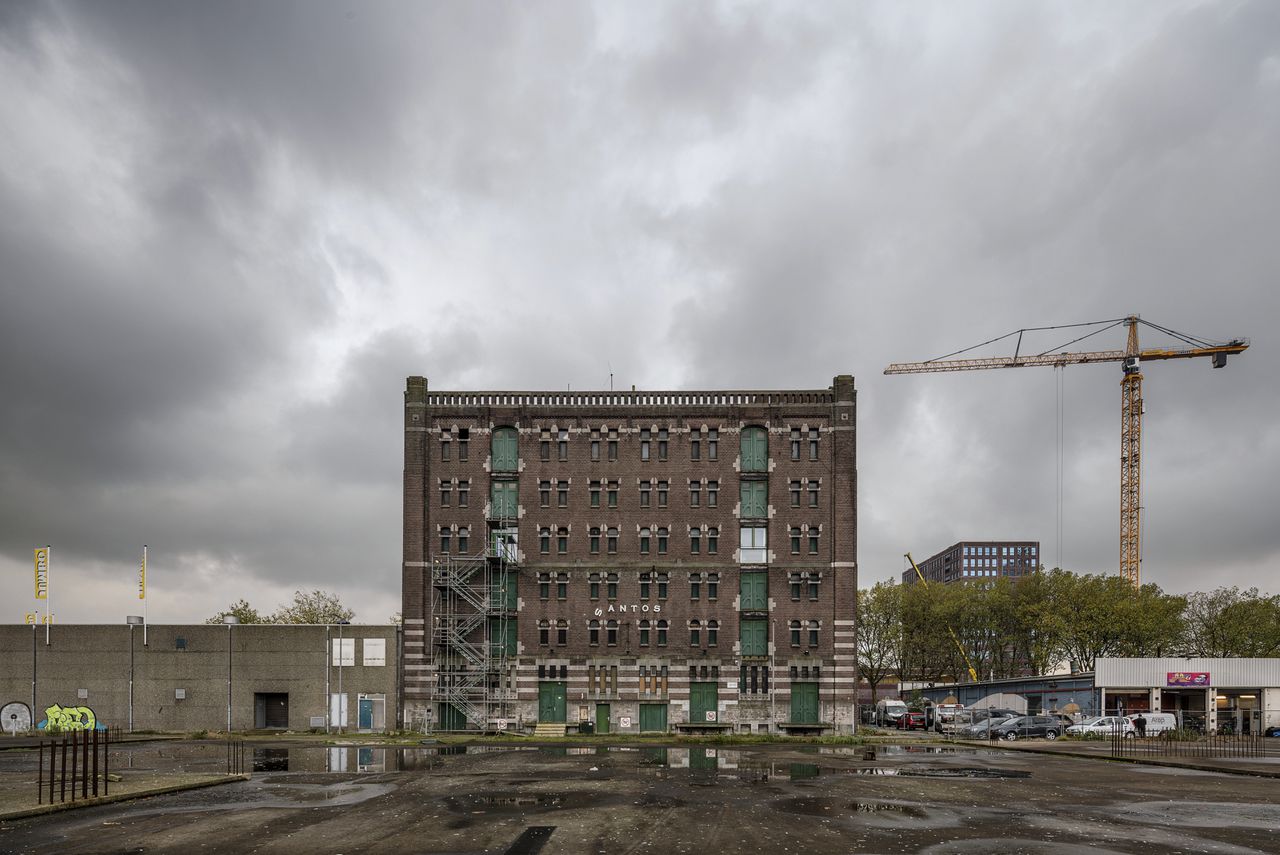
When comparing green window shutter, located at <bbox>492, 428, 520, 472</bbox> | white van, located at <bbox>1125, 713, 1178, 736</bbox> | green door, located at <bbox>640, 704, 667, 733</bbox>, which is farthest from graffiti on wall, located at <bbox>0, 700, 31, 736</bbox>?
white van, located at <bbox>1125, 713, 1178, 736</bbox>

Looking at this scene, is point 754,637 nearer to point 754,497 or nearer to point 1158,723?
point 754,497

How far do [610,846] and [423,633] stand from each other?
1924 inches

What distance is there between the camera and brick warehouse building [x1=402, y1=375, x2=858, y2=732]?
67.2 meters

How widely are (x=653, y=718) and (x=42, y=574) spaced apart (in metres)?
44.8

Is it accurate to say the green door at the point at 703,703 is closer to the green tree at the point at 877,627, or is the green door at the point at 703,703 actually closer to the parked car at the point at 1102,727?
the parked car at the point at 1102,727

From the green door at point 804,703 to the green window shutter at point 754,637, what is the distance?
3.24m

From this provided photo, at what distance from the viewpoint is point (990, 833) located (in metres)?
23.7

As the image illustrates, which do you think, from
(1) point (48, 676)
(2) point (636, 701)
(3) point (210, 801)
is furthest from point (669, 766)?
(1) point (48, 676)

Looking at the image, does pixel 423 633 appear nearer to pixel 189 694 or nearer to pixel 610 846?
pixel 189 694

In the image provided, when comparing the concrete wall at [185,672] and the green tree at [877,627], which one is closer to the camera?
the concrete wall at [185,672]

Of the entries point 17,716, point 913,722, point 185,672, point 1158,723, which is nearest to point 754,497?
point 913,722

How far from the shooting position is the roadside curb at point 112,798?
25.5 meters

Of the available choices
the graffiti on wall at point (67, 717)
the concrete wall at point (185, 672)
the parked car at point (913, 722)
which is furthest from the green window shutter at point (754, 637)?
the graffiti on wall at point (67, 717)

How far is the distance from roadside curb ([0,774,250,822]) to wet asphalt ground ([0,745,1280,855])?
1.27 feet
